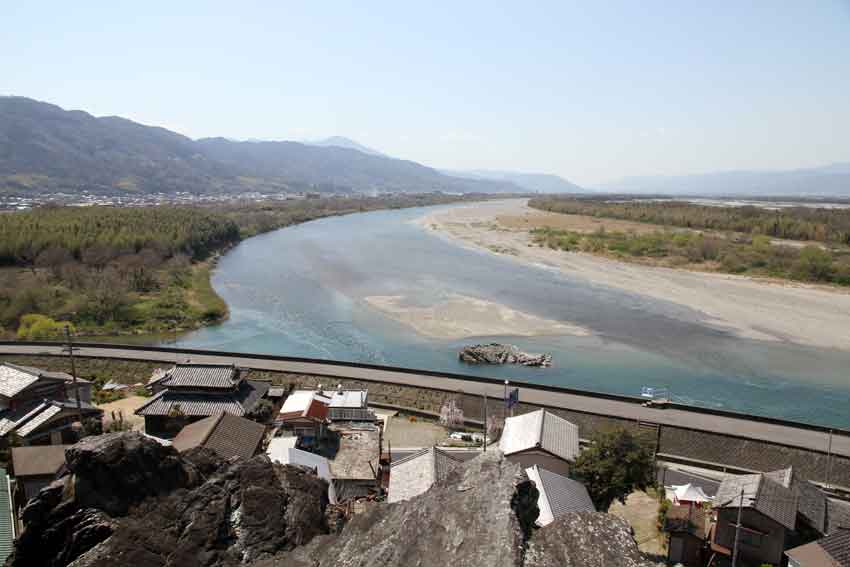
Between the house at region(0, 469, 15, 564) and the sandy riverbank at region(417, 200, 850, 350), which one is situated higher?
the house at region(0, 469, 15, 564)

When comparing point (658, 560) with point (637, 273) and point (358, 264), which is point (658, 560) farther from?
point (358, 264)

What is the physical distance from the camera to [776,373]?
1276 inches

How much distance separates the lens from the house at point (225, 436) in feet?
56.7

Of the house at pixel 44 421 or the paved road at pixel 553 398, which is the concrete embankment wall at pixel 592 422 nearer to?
the paved road at pixel 553 398

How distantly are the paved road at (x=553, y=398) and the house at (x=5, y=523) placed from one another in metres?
15.7

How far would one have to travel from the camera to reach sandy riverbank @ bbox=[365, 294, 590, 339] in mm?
40156

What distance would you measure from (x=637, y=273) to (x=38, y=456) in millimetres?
56828

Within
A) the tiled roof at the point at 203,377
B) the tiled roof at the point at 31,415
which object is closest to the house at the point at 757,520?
the tiled roof at the point at 203,377

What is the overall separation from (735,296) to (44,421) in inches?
2002

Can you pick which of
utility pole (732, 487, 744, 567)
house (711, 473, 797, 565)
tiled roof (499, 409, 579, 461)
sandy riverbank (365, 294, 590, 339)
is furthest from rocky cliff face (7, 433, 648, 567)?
A: sandy riverbank (365, 294, 590, 339)

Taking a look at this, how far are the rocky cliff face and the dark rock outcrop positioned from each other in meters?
0.01

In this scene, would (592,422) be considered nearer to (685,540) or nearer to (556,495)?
(685,540)

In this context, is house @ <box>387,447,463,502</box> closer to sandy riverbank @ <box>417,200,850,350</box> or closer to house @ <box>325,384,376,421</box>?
house @ <box>325,384,376,421</box>

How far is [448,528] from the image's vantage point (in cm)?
462
